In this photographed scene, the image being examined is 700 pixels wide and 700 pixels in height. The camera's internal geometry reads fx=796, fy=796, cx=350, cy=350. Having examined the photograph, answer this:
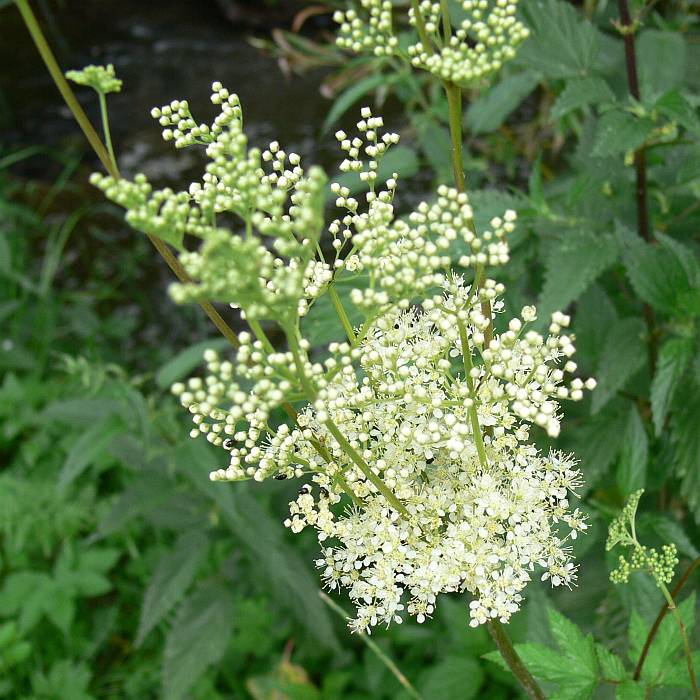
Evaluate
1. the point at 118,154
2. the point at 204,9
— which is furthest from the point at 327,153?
the point at 204,9

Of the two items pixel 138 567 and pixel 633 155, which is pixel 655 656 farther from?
pixel 138 567

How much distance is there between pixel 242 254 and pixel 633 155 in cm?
173

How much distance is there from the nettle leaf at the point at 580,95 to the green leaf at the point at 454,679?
1.85 metres

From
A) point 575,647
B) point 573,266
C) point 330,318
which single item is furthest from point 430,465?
point 330,318

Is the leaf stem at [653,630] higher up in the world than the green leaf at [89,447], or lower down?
higher up

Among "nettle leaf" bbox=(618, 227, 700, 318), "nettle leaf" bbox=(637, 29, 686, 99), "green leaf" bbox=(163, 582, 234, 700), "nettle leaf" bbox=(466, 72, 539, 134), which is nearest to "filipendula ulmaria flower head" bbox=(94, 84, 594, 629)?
"nettle leaf" bbox=(618, 227, 700, 318)

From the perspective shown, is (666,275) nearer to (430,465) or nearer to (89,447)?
(430,465)

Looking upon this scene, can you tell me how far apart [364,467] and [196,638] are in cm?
200

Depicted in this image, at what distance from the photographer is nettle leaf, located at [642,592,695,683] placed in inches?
61.8

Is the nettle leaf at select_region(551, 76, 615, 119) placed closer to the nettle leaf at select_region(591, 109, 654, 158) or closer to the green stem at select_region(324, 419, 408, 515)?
the nettle leaf at select_region(591, 109, 654, 158)

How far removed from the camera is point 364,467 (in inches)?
46.1

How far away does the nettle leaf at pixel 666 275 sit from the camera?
7.04ft

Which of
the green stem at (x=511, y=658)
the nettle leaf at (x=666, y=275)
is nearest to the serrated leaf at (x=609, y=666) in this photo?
the green stem at (x=511, y=658)

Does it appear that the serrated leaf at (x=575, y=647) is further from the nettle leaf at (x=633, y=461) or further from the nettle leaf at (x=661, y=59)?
the nettle leaf at (x=661, y=59)
